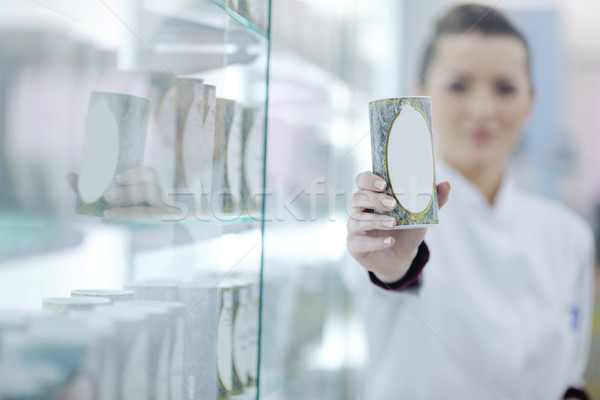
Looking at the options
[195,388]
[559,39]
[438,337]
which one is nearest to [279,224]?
[438,337]

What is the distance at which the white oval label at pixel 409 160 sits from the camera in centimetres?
64

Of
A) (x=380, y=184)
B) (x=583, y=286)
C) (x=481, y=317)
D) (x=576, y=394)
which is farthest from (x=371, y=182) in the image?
(x=583, y=286)

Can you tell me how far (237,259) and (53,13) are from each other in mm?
396

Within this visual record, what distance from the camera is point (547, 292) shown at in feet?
4.92

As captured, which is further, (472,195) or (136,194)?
(472,195)

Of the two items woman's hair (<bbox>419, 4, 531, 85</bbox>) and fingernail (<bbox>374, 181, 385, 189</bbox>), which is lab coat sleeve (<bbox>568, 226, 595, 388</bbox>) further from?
fingernail (<bbox>374, 181, 385, 189</bbox>)

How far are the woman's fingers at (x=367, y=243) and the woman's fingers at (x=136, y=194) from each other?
0.77 feet

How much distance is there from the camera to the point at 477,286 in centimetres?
148

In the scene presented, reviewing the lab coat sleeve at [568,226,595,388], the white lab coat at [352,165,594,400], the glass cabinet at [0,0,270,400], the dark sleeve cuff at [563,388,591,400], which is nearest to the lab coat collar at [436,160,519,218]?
the white lab coat at [352,165,594,400]

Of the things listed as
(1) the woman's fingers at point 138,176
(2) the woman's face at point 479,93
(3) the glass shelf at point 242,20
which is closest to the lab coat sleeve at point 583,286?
(2) the woman's face at point 479,93

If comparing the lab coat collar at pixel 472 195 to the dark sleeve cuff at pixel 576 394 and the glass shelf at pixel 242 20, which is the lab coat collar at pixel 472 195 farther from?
the glass shelf at pixel 242 20

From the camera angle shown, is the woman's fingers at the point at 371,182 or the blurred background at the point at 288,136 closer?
the blurred background at the point at 288,136

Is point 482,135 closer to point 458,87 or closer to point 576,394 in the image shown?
point 458,87

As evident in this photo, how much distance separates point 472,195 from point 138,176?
1146 mm
